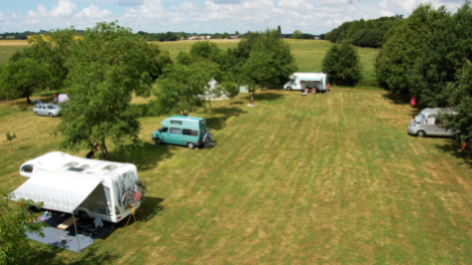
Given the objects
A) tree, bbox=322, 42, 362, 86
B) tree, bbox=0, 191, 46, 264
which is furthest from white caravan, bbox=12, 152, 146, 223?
tree, bbox=322, 42, 362, 86

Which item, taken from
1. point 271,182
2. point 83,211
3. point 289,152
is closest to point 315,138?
point 289,152

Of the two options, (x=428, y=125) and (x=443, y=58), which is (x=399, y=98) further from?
(x=428, y=125)

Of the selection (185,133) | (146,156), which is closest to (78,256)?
(146,156)

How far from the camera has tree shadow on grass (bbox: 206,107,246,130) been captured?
81.3 ft

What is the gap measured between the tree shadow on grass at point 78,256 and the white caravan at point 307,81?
31.1m

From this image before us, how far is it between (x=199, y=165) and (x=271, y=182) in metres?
4.47

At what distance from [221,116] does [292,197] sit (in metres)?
15.3

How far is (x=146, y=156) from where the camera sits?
1850 centimetres

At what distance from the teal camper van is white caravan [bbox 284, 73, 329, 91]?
2047 centimetres

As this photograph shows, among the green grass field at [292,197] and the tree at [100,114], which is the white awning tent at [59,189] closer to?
the green grass field at [292,197]

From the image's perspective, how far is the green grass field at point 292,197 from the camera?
9680 mm

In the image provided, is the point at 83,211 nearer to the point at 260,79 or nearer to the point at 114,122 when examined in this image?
the point at 114,122

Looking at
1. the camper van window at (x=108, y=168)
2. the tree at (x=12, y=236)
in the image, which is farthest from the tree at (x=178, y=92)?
the tree at (x=12, y=236)

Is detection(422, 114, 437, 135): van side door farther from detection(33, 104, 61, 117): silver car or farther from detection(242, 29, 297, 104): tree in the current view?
detection(33, 104, 61, 117): silver car
